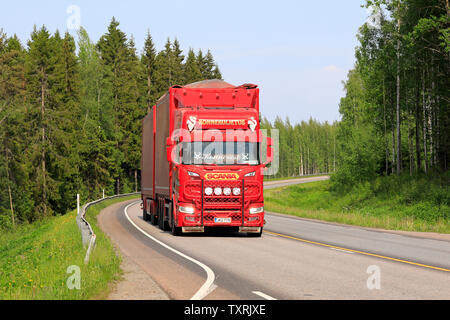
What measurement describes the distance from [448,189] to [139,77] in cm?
5321

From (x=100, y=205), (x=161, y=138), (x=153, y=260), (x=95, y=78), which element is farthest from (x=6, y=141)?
(x=153, y=260)

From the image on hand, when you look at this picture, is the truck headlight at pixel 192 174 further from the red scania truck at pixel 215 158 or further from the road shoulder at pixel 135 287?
the road shoulder at pixel 135 287

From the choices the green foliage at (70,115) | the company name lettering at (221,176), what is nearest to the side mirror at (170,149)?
the company name lettering at (221,176)

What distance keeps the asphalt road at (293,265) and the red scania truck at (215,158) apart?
813 millimetres

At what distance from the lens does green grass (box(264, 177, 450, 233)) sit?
2639 centimetres

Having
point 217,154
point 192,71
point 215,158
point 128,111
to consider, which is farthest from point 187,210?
point 192,71

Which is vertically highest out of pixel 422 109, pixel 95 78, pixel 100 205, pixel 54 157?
pixel 95 78

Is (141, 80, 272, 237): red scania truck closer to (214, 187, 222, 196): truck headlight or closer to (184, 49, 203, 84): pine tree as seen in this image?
(214, 187, 222, 196): truck headlight

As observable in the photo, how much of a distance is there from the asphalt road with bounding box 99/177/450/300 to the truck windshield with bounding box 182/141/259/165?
Answer: 2.53 metres

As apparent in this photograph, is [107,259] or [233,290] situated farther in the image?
[107,259]

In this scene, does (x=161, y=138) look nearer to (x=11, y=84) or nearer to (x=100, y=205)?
(x=100, y=205)

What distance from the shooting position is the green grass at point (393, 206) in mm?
26391

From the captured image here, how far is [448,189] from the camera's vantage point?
33.5m

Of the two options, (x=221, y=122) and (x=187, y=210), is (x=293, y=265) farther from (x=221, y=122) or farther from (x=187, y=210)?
(x=221, y=122)
